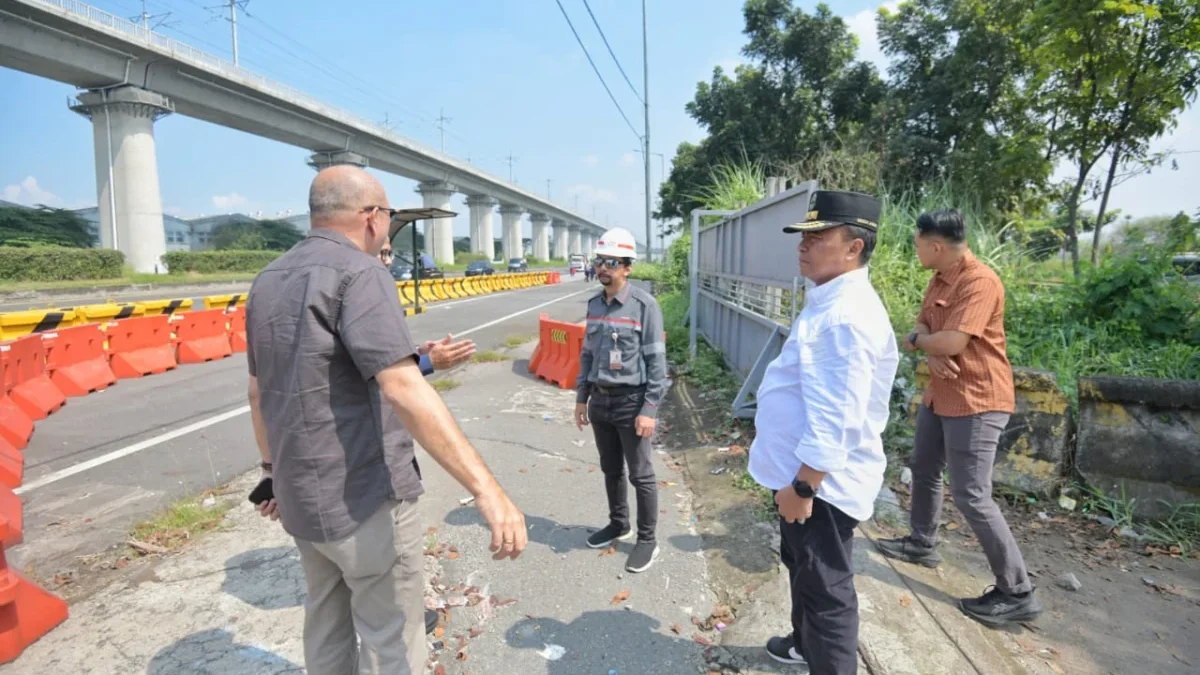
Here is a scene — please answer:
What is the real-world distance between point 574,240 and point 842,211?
130525 mm

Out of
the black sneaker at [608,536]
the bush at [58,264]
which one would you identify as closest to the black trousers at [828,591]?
the black sneaker at [608,536]

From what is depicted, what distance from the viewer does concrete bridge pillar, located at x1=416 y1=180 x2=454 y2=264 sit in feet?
188

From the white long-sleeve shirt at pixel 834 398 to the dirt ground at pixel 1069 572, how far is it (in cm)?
134

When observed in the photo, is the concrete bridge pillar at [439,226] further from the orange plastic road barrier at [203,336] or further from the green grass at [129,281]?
the orange plastic road barrier at [203,336]

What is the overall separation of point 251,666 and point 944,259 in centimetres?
384

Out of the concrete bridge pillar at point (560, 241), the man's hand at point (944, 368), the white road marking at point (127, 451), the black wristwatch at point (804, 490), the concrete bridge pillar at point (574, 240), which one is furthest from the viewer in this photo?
the concrete bridge pillar at point (574, 240)

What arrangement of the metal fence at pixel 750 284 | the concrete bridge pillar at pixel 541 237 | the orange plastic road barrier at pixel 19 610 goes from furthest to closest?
1. the concrete bridge pillar at pixel 541 237
2. the metal fence at pixel 750 284
3. the orange plastic road barrier at pixel 19 610

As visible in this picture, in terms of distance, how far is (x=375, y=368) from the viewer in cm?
179

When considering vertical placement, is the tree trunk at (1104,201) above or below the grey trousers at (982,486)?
above

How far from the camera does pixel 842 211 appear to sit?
2266mm

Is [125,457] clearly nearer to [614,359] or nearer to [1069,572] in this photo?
[614,359]

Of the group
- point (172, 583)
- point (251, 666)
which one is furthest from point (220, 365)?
point (251, 666)

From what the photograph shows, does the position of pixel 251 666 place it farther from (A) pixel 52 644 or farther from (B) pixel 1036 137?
(B) pixel 1036 137

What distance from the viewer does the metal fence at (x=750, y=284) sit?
5.12 metres
